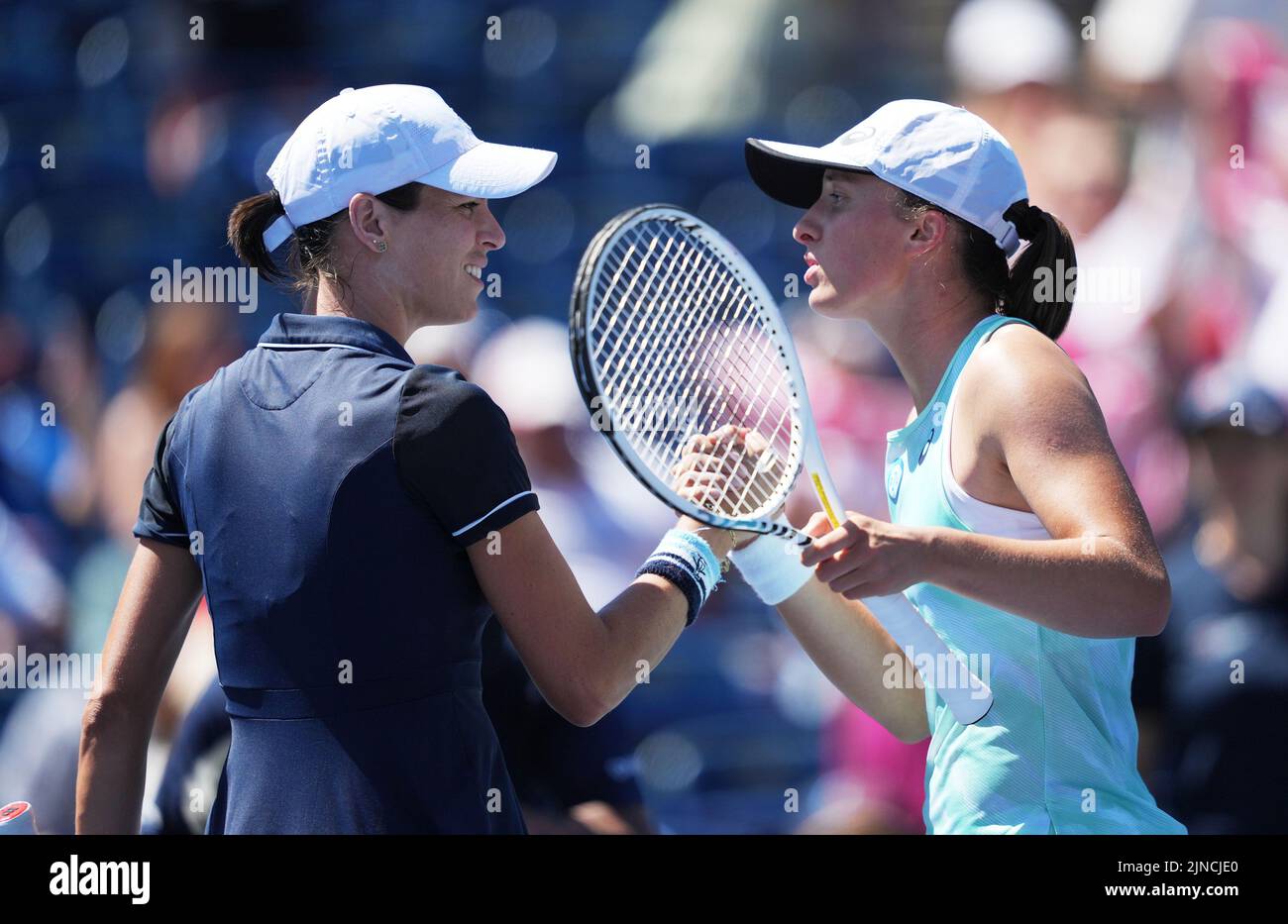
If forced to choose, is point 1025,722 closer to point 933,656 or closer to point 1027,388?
point 933,656

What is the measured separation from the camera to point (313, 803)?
1518 millimetres

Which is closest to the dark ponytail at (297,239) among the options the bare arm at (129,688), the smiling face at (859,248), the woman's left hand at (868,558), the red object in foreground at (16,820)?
the bare arm at (129,688)

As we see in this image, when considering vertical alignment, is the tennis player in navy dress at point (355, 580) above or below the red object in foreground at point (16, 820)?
above

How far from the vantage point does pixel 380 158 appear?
1.66 metres

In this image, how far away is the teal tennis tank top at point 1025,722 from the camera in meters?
1.69

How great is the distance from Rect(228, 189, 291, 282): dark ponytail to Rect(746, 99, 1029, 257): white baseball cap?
29.0 inches

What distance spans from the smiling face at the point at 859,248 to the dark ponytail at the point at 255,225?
72 cm

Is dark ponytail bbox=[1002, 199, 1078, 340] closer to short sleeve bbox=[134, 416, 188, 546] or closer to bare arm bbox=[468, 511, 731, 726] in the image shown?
bare arm bbox=[468, 511, 731, 726]


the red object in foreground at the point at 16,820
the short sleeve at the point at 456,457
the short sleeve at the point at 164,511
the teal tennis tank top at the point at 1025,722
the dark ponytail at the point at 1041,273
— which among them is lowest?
the red object in foreground at the point at 16,820

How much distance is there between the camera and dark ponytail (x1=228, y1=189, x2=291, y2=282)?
176 centimetres

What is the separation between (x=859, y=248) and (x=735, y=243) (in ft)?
4.89

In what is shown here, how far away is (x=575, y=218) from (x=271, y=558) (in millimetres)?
2087

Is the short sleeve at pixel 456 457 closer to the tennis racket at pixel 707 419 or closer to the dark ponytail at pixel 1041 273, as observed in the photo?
the tennis racket at pixel 707 419
